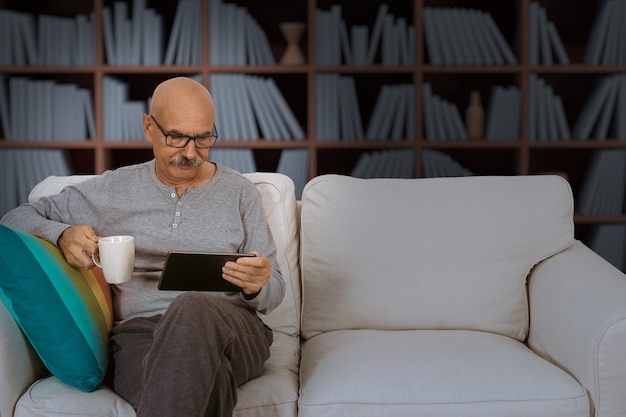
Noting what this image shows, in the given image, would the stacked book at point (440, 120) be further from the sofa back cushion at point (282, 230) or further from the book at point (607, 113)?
the sofa back cushion at point (282, 230)

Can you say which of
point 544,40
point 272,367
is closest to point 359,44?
point 544,40

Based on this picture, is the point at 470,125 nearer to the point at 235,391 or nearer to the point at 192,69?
the point at 192,69

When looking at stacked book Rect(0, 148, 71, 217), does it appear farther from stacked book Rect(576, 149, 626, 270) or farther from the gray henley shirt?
stacked book Rect(576, 149, 626, 270)

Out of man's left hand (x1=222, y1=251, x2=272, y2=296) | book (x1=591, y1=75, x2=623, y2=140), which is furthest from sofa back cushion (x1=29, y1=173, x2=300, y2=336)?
book (x1=591, y1=75, x2=623, y2=140)

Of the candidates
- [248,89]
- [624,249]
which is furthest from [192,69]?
[624,249]

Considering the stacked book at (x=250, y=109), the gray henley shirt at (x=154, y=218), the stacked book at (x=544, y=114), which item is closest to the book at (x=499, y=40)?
the stacked book at (x=544, y=114)

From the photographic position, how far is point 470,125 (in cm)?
373

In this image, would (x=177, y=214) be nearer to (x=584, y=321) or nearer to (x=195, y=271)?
(x=195, y=271)

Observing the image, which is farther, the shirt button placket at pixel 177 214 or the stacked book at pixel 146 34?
the stacked book at pixel 146 34

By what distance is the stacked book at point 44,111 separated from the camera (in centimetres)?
364

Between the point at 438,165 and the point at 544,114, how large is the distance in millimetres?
541

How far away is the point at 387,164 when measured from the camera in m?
3.68

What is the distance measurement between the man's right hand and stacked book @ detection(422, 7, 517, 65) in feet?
7.51

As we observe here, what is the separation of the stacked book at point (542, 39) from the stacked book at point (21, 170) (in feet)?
7.39
